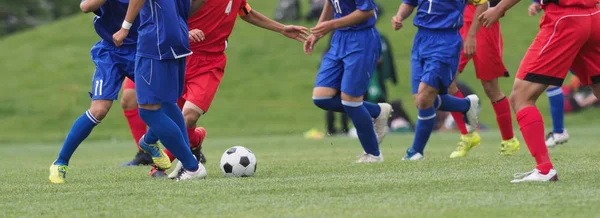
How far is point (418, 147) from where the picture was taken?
36.9 ft

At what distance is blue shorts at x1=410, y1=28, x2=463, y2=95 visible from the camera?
1069 centimetres

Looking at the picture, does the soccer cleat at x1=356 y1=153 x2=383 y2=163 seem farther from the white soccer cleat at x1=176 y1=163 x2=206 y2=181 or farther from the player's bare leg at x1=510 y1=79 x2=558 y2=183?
the player's bare leg at x1=510 y1=79 x2=558 y2=183

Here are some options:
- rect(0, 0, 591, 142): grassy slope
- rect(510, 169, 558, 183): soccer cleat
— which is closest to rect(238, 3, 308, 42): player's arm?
rect(510, 169, 558, 183): soccer cleat

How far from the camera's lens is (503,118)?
38.8 feet

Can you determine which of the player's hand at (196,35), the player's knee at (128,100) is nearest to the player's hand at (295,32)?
the player's hand at (196,35)

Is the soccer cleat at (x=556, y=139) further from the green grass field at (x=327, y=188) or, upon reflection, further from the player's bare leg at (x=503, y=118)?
the player's bare leg at (x=503, y=118)

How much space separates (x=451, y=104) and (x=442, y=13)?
1.24 meters

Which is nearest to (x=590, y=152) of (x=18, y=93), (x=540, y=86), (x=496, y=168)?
(x=496, y=168)

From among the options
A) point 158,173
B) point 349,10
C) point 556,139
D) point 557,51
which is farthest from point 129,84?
point 556,139

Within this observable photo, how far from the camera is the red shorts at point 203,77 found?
31.9ft

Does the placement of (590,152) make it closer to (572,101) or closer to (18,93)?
(572,101)

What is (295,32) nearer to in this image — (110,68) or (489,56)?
(110,68)

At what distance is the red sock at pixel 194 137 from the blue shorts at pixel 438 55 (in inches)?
94.5

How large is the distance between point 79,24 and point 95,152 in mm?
20661
